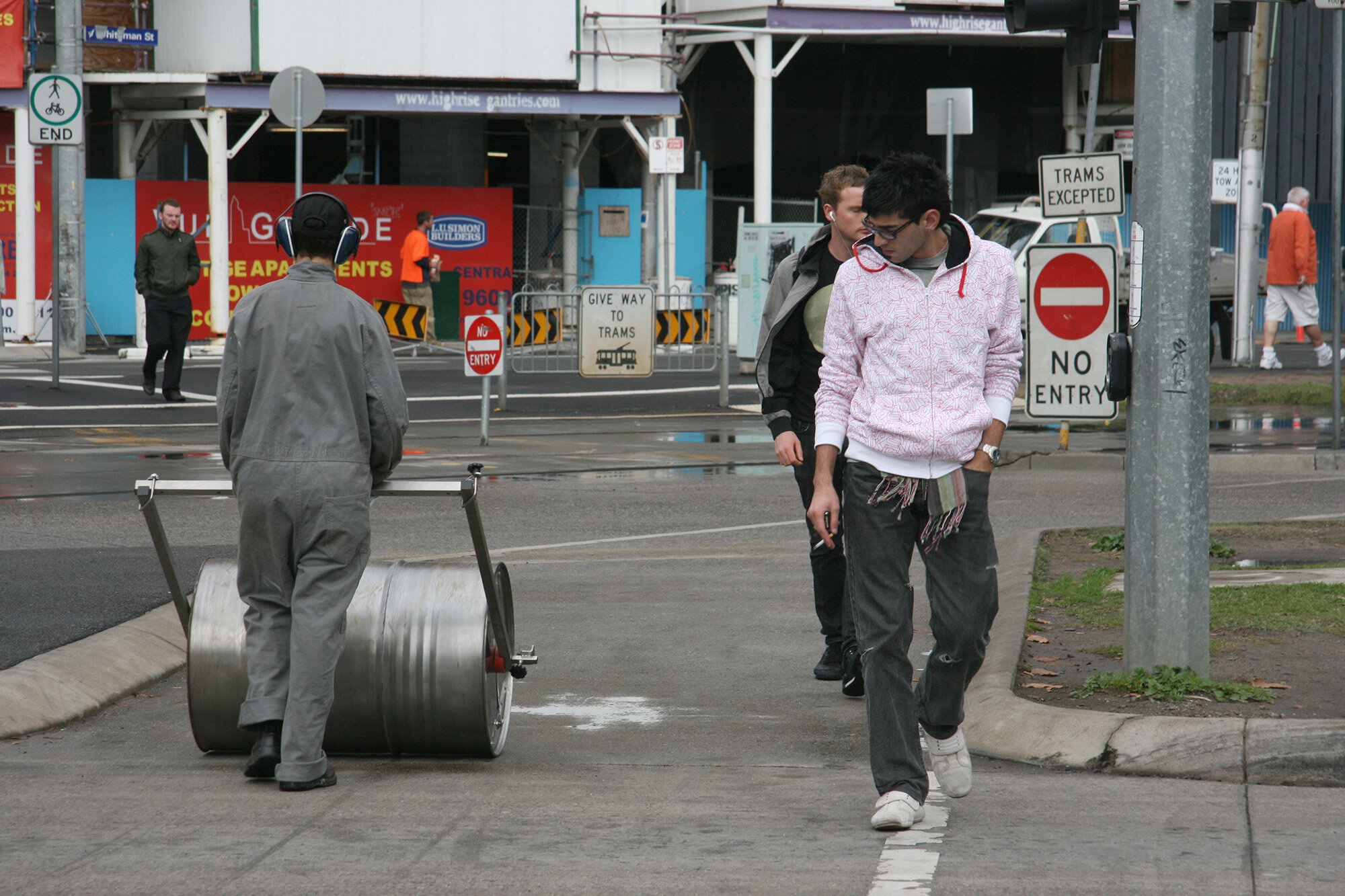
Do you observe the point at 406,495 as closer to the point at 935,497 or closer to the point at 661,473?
the point at 935,497

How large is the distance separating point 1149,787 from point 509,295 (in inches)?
862

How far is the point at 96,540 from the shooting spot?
953cm

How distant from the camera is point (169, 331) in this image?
17.1 metres

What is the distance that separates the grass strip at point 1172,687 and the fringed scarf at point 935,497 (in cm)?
148

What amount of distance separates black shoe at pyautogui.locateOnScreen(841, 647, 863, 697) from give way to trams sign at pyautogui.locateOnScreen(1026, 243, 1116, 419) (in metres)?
1.28

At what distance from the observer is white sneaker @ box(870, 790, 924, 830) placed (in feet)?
14.8

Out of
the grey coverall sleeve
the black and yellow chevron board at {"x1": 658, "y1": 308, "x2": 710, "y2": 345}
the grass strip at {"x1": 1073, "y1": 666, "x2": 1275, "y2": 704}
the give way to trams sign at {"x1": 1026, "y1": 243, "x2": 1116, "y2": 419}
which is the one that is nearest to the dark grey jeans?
the grass strip at {"x1": 1073, "y1": 666, "x2": 1275, "y2": 704}

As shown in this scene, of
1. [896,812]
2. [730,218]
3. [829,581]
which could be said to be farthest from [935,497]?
[730,218]

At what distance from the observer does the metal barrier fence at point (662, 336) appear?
67.1 ft

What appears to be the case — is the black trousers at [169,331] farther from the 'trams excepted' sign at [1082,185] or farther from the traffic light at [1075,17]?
the traffic light at [1075,17]

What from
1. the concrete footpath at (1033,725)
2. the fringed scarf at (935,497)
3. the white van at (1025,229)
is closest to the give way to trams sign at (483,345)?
the white van at (1025,229)

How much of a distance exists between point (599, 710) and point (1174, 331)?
2.42m

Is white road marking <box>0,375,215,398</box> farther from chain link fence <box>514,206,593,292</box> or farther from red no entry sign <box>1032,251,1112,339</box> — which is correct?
red no entry sign <box>1032,251,1112,339</box>

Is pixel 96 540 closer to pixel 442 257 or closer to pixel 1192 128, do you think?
pixel 1192 128
